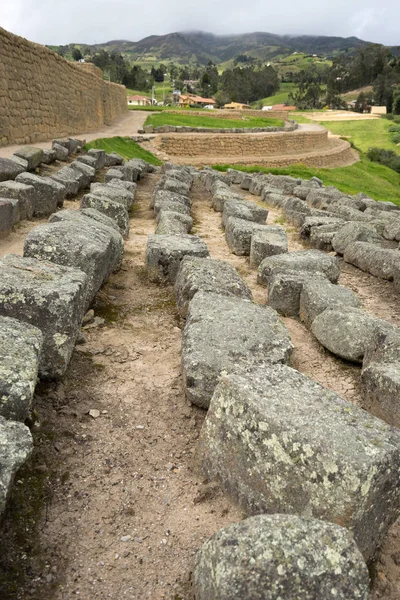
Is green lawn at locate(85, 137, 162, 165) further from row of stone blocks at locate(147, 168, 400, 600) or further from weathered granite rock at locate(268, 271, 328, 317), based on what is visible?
row of stone blocks at locate(147, 168, 400, 600)

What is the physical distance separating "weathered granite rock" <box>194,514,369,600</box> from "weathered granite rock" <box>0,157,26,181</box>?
8.68 meters

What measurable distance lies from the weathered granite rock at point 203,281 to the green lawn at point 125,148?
50.6ft

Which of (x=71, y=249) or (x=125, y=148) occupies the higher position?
(x=71, y=249)

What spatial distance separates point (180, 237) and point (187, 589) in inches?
210

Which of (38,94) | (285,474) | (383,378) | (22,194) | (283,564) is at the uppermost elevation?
(38,94)

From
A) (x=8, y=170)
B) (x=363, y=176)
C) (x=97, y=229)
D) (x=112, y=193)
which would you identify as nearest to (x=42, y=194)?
(x=8, y=170)

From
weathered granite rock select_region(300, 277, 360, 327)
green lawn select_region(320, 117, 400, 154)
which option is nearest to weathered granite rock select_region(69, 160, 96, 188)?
weathered granite rock select_region(300, 277, 360, 327)

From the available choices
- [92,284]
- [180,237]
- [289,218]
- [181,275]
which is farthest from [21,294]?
[289,218]

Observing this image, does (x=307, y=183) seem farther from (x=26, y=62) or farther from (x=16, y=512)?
(x=16, y=512)

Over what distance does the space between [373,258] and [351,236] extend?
3.99ft

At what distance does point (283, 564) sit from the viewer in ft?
6.96

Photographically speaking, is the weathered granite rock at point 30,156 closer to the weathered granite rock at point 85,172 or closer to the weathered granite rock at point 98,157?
the weathered granite rock at point 85,172

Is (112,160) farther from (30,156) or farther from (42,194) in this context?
(42,194)

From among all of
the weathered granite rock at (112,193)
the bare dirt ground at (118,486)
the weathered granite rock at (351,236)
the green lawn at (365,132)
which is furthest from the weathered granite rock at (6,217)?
the green lawn at (365,132)
